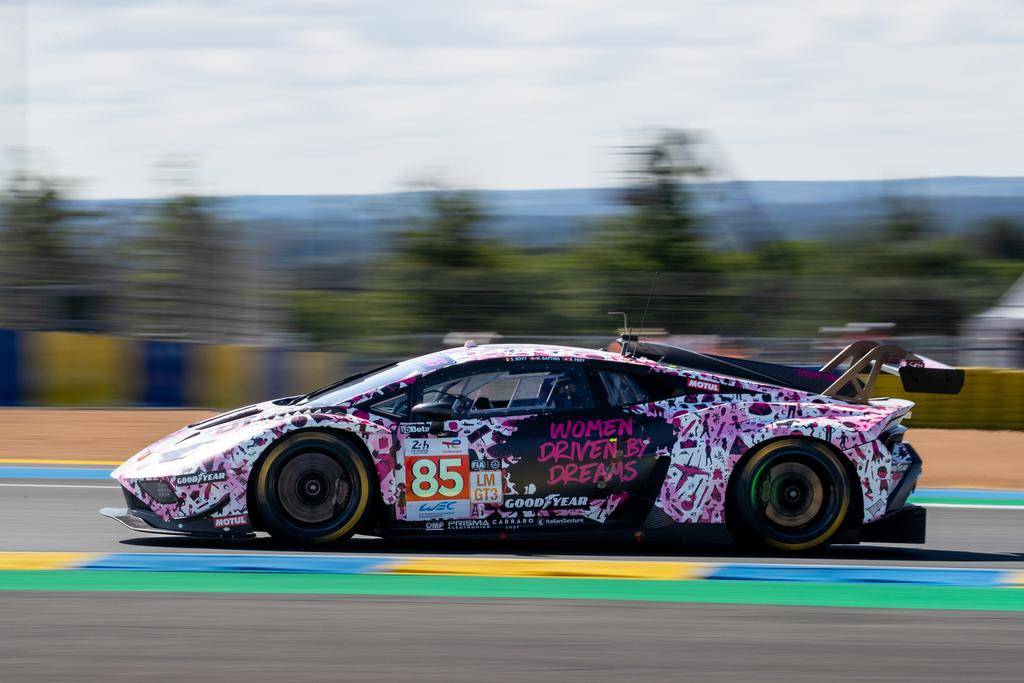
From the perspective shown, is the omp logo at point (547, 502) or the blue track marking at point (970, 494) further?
the blue track marking at point (970, 494)

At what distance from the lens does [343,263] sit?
75.7 feet

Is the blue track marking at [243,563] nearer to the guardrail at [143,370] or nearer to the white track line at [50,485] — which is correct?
the white track line at [50,485]

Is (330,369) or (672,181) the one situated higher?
(672,181)

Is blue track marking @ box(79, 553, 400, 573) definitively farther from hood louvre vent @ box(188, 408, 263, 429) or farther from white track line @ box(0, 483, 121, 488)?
white track line @ box(0, 483, 121, 488)

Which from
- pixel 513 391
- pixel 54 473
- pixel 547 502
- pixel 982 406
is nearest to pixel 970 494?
pixel 547 502

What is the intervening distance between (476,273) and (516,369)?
12.7 metres

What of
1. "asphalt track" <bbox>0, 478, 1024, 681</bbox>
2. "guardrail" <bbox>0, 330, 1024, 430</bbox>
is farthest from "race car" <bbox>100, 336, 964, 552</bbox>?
"guardrail" <bbox>0, 330, 1024, 430</bbox>

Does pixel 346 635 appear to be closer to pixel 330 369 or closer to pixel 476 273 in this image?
pixel 330 369

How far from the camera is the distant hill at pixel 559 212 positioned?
Result: 22969 mm

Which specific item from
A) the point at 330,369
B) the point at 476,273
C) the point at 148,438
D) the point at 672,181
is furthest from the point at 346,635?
the point at 672,181

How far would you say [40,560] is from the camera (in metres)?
7.02

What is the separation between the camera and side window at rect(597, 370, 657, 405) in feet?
23.9

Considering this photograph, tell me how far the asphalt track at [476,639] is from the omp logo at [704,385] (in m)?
1.66

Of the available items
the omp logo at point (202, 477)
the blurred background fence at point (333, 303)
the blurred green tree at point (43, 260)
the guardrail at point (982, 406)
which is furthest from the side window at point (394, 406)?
the blurred green tree at point (43, 260)
